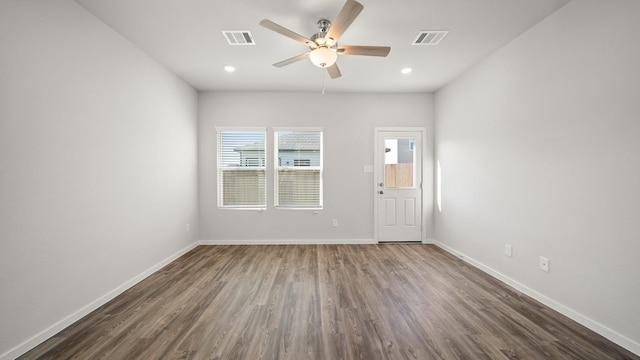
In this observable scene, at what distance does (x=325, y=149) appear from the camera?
4582 millimetres

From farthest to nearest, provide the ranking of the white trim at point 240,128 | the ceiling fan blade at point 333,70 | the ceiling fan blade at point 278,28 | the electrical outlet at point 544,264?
1. the white trim at point 240,128
2. the ceiling fan blade at point 333,70
3. the electrical outlet at point 544,264
4. the ceiling fan blade at point 278,28

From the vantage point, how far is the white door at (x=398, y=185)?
4.63m

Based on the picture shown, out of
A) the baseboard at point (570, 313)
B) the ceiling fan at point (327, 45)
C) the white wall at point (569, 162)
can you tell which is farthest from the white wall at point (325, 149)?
the ceiling fan at point (327, 45)

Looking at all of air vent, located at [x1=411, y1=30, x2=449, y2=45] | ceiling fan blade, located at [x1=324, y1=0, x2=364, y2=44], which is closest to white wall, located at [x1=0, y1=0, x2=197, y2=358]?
ceiling fan blade, located at [x1=324, y1=0, x2=364, y2=44]

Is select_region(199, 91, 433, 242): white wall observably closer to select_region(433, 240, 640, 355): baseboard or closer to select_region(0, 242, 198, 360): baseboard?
Answer: select_region(0, 242, 198, 360): baseboard

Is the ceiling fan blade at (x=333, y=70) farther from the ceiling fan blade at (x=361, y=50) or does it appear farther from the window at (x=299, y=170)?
the window at (x=299, y=170)

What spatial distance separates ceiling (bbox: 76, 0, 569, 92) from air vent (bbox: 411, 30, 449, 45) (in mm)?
67

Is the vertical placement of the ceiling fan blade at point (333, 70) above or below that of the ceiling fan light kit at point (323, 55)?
above

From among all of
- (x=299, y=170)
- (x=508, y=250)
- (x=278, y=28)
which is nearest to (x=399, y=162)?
(x=299, y=170)

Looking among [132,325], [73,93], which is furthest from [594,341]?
[73,93]

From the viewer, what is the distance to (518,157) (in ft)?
9.00

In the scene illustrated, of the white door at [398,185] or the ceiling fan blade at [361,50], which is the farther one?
the white door at [398,185]

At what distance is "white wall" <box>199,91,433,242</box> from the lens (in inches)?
178

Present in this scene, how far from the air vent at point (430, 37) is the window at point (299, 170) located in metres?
2.26
